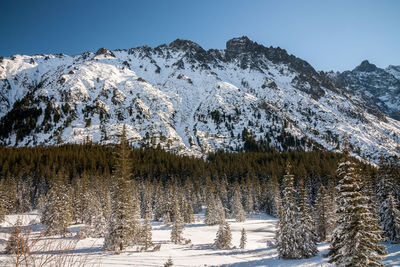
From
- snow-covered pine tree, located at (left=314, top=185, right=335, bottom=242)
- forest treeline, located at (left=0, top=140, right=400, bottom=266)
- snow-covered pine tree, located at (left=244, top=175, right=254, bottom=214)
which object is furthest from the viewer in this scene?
snow-covered pine tree, located at (left=244, top=175, right=254, bottom=214)

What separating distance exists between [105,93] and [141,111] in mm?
36098

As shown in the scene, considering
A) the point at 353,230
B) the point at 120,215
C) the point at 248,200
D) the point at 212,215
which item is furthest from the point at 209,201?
the point at 353,230

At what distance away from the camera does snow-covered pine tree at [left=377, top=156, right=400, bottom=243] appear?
3228cm

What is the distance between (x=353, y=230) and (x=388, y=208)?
80.3 feet

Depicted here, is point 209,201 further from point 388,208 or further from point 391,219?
point 391,219

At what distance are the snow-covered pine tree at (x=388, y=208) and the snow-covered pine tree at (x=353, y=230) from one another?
2114 centimetres

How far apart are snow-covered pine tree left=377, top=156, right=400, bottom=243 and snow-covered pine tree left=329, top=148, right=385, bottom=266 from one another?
21.1 meters

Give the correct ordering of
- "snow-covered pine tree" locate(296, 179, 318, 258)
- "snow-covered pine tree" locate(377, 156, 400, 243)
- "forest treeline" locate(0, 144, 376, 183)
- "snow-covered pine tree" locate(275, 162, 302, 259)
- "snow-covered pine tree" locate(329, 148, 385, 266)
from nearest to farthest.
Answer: "snow-covered pine tree" locate(329, 148, 385, 266)
"snow-covered pine tree" locate(275, 162, 302, 259)
"snow-covered pine tree" locate(296, 179, 318, 258)
"snow-covered pine tree" locate(377, 156, 400, 243)
"forest treeline" locate(0, 144, 376, 183)

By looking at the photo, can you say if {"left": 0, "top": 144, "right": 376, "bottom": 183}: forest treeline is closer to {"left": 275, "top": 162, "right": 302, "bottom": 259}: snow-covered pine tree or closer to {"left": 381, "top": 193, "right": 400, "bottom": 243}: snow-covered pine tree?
{"left": 381, "top": 193, "right": 400, "bottom": 243}: snow-covered pine tree

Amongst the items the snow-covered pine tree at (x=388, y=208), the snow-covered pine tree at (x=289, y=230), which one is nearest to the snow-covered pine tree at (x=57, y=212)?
the snow-covered pine tree at (x=289, y=230)

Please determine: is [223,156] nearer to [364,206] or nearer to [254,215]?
[254,215]

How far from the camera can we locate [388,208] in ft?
110

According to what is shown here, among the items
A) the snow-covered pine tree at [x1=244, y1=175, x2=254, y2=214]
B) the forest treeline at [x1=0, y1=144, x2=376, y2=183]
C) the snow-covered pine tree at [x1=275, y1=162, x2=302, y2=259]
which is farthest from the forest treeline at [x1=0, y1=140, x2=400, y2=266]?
the forest treeline at [x1=0, y1=144, x2=376, y2=183]

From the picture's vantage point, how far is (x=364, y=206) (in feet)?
53.4
